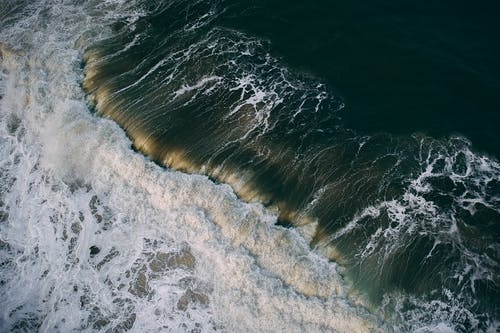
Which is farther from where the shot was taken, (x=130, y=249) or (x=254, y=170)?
(x=254, y=170)

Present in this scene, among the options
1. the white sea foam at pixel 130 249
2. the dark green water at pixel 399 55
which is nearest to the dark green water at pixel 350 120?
the dark green water at pixel 399 55

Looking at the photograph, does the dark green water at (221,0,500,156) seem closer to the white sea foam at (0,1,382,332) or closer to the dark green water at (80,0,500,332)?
the dark green water at (80,0,500,332)

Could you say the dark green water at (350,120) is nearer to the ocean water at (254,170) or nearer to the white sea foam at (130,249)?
the ocean water at (254,170)

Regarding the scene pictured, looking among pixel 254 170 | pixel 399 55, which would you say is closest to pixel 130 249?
pixel 254 170

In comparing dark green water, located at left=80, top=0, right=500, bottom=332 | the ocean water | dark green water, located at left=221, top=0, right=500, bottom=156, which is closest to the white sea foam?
the ocean water

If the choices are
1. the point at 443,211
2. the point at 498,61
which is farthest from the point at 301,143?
the point at 498,61

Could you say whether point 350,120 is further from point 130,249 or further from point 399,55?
point 130,249
